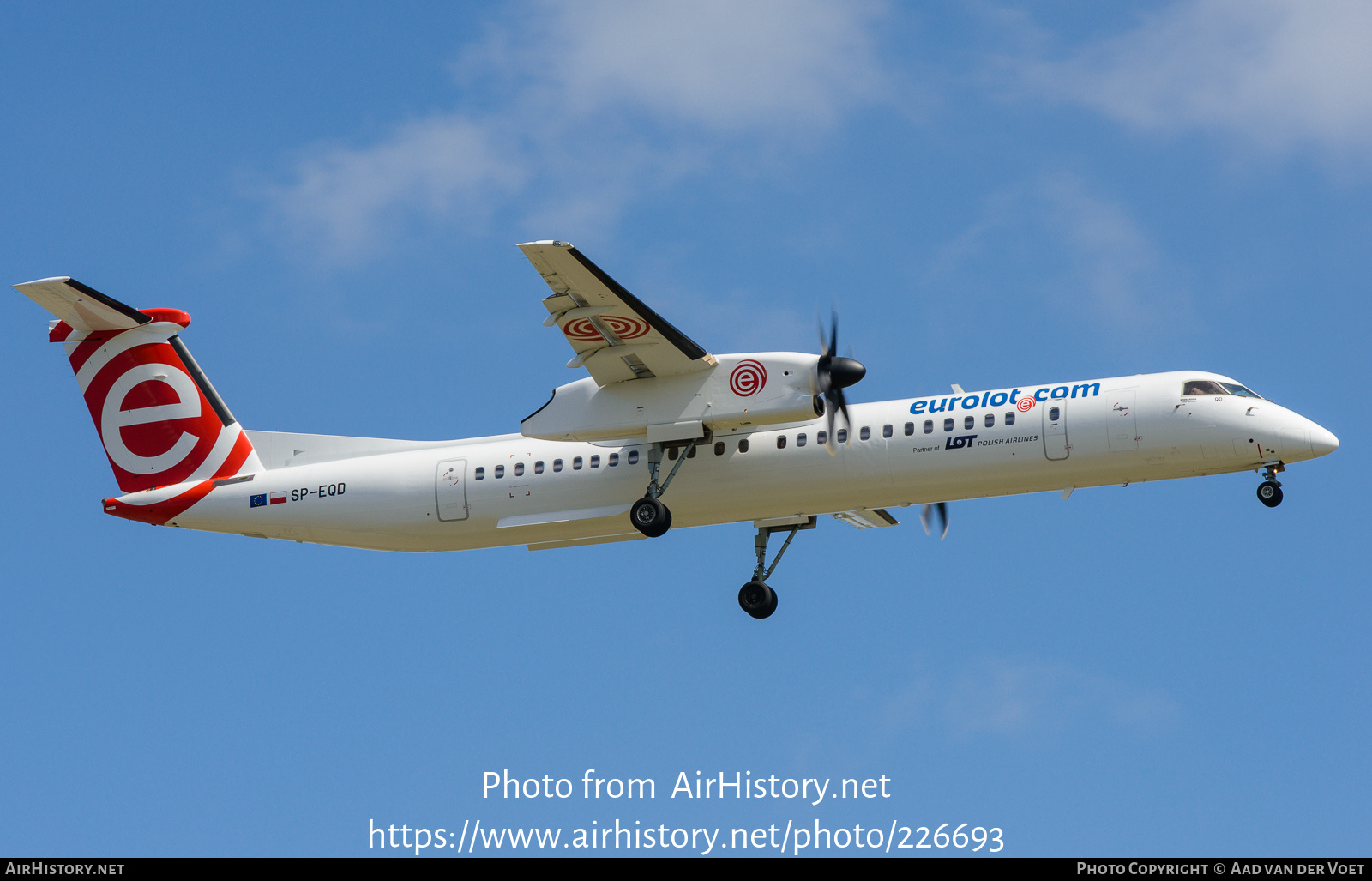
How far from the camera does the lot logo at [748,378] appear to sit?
2020cm

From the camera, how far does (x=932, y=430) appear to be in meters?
20.3

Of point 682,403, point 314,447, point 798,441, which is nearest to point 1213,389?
point 798,441

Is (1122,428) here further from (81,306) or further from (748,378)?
(81,306)

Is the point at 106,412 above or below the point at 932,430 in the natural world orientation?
above

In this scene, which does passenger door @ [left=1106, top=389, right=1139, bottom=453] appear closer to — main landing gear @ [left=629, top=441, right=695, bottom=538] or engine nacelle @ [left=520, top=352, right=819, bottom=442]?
engine nacelle @ [left=520, top=352, right=819, bottom=442]

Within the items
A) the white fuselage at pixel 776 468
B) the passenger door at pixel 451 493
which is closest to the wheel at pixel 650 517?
the white fuselage at pixel 776 468

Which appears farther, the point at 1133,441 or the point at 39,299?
the point at 39,299

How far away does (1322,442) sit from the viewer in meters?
19.1

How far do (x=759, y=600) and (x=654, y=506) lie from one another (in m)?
3.39

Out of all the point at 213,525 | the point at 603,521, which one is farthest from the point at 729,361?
the point at 213,525

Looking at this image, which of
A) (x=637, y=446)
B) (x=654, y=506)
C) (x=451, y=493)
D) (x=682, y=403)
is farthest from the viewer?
(x=451, y=493)

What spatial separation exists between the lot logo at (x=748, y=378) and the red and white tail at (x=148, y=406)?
817 cm

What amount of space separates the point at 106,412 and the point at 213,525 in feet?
9.08

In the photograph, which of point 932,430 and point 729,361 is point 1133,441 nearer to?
point 932,430
